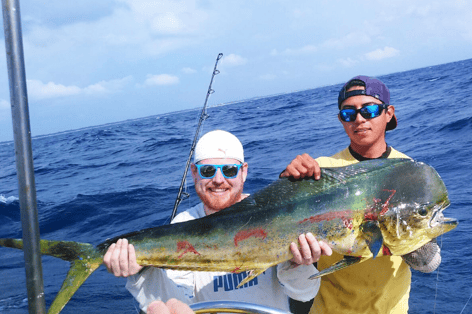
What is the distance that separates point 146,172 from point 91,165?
513cm

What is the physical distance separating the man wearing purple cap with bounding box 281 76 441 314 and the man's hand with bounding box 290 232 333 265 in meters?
0.45

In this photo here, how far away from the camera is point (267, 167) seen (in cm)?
1095

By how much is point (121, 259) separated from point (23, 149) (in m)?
0.89

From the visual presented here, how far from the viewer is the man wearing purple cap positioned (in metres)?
2.43

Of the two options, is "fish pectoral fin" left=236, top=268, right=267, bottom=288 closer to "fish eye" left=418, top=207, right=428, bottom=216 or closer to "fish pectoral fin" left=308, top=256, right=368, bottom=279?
"fish pectoral fin" left=308, top=256, right=368, bottom=279

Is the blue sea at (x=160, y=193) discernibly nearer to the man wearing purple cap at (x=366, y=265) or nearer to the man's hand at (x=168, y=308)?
the man wearing purple cap at (x=366, y=265)

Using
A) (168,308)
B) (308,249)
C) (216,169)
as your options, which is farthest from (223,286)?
(168,308)

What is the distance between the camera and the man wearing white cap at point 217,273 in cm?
203

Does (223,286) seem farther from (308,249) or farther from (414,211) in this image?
(414,211)

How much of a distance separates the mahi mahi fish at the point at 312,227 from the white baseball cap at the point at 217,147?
1.09 feet

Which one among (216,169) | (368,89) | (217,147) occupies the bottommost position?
(216,169)

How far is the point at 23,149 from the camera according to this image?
4.31ft

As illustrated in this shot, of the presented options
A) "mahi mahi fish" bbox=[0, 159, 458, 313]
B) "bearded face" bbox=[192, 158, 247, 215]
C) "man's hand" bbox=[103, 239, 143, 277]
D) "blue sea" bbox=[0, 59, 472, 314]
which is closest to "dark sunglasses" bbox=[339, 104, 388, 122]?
"mahi mahi fish" bbox=[0, 159, 458, 313]

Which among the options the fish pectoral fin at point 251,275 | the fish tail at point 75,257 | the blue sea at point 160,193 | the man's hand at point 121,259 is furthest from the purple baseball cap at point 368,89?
the blue sea at point 160,193
